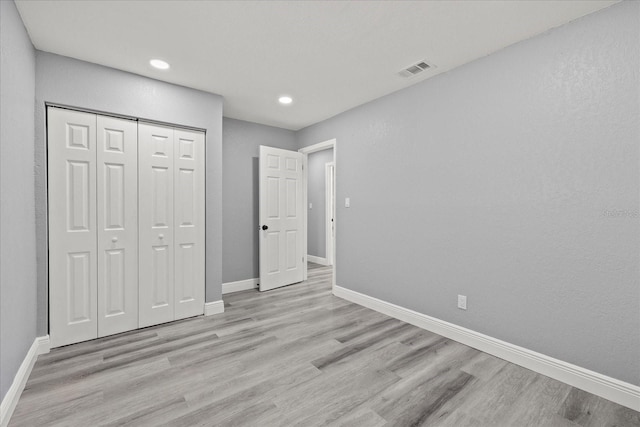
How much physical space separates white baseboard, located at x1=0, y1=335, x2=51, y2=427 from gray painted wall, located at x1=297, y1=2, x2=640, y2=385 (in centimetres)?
310

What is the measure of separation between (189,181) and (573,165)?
3435mm

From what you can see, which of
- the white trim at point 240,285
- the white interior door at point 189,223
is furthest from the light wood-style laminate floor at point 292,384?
the white trim at point 240,285

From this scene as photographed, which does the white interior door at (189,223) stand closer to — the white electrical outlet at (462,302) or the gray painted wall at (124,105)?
the gray painted wall at (124,105)

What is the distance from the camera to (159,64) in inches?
103

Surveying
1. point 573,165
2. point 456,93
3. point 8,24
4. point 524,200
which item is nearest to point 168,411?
point 8,24

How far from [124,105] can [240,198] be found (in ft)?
6.18

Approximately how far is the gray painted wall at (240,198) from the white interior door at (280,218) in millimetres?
268

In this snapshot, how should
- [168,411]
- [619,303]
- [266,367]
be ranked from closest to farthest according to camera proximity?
[168,411]
[619,303]
[266,367]

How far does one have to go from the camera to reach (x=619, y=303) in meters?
1.83

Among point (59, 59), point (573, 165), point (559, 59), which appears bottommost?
point (573, 165)

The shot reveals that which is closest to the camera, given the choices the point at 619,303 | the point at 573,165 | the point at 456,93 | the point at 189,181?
the point at 619,303

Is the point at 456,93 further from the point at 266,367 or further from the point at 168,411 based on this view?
the point at 168,411

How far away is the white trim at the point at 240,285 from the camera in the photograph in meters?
4.14

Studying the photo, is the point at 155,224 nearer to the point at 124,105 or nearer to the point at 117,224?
the point at 117,224
